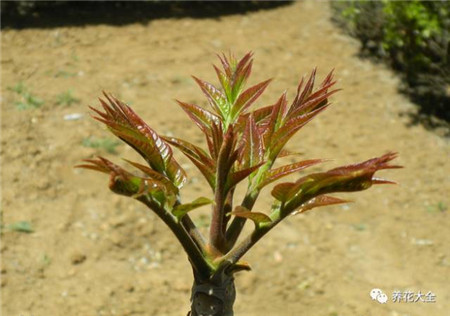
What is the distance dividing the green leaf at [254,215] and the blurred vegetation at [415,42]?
14.7 feet

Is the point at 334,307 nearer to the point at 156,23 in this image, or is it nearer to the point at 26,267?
the point at 26,267

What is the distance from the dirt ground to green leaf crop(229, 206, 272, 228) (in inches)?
88.5

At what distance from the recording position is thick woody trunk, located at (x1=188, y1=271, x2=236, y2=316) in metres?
1.14

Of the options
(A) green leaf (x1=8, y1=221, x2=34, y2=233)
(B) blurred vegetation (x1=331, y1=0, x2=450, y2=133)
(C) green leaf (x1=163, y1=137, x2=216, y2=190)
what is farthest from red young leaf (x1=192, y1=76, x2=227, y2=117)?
(B) blurred vegetation (x1=331, y1=0, x2=450, y2=133)

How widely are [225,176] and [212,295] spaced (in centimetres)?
23

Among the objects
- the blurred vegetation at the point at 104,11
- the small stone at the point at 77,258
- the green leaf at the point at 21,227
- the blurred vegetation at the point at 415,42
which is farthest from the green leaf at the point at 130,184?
the blurred vegetation at the point at 104,11

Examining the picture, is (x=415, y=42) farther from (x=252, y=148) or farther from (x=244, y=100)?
(x=252, y=148)

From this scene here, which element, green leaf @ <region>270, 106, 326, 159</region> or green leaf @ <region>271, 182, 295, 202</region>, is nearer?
green leaf @ <region>271, 182, 295, 202</region>

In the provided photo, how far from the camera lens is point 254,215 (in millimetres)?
1027

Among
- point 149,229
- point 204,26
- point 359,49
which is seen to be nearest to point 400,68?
point 359,49

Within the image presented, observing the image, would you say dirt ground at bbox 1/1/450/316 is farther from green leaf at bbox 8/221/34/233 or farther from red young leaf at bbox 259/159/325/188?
red young leaf at bbox 259/159/325/188

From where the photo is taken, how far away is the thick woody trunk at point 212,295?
1.14 meters

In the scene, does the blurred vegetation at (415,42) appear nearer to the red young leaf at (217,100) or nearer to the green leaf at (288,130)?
the red young leaf at (217,100)

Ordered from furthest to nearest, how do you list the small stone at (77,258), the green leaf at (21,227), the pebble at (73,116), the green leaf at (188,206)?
the pebble at (73,116), the green leaf at (21,227), the small stone at (77,258), the green leaf at (188,206)
